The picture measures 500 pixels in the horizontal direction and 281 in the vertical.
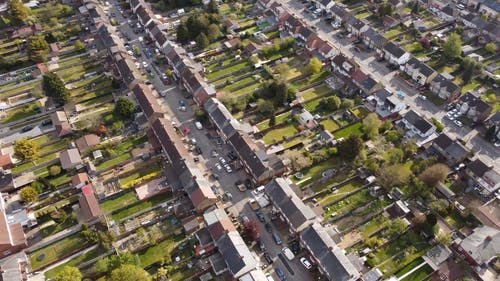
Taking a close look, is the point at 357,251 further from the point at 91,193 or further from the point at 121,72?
the point at 121,72

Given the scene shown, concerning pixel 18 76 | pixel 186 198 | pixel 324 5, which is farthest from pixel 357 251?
pixel 18 76

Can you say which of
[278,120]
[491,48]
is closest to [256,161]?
[278,120]

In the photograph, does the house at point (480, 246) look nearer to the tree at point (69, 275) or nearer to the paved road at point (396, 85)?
the paved road at point (396, 85)

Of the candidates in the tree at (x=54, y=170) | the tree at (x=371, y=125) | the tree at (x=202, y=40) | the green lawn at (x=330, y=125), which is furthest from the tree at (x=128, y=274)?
the tree at (x=202, y=40)

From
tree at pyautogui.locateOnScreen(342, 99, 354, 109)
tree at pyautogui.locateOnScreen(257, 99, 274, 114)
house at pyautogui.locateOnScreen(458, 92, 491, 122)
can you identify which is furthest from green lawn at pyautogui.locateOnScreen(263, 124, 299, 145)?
house at pyautogui.locateOnScreen(458, 92, 491, 122)

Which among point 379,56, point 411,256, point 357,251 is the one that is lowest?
point 411,256

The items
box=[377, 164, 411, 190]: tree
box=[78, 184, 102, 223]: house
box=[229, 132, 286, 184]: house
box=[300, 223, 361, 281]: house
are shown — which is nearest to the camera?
box=[300, 223, 361, 281]: house

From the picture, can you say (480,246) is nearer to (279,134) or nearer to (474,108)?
(474,108)

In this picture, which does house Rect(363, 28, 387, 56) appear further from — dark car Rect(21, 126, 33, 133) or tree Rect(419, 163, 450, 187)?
dark car Rect(21, 126, 33, 133)
